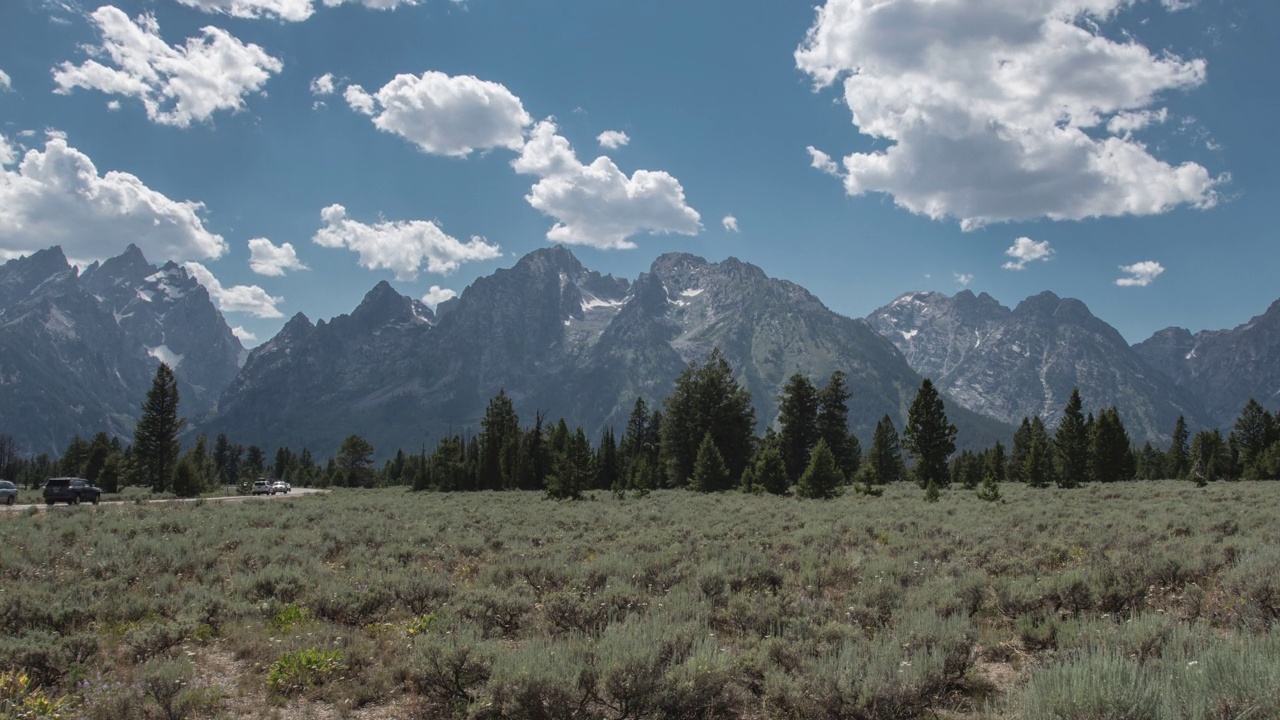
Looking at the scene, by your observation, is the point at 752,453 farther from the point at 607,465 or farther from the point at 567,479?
the point at 567,479

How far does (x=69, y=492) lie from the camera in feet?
125

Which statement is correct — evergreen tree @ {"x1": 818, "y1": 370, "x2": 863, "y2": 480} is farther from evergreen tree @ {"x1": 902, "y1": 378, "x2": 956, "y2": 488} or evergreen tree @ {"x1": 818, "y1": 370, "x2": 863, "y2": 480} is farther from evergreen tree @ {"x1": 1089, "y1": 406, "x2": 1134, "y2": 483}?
evergreen tree @ {"x1": 1089, "y1": 406, "x2": 1134, "y2": 483}

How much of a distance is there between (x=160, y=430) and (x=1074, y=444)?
299ft

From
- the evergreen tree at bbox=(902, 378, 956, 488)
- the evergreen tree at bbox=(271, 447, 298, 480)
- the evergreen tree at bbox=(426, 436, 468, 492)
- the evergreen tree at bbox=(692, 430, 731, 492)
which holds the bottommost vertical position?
the evergreen tree at bbox=(271, 447, 298, 480)

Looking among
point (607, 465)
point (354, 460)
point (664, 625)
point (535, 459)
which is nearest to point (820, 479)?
point (664, 625)

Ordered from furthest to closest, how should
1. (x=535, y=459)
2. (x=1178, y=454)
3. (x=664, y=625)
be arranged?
(x=1178, y=454)
(x=535, y=459)
(x=664, y=625)

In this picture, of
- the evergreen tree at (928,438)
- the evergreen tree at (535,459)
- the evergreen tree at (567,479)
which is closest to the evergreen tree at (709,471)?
the evergreen tree at (567,479)

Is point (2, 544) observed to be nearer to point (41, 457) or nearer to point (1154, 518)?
point (1154, 518)

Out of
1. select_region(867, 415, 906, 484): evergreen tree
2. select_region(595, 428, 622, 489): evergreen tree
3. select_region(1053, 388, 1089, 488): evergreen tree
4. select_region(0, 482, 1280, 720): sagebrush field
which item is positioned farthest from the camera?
select_region(867, 415, 906, 484): evergreen tree

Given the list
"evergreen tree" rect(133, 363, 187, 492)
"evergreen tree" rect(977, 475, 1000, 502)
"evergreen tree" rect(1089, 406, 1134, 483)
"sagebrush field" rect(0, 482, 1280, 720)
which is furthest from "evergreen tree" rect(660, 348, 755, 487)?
"evergreen tree" rect(133, 363, 187, 492)

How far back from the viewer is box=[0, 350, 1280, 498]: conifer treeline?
43406mm

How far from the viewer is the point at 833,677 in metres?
6.23

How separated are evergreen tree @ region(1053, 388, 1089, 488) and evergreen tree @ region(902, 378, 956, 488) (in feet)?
38.7

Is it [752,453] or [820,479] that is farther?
[752,453]
